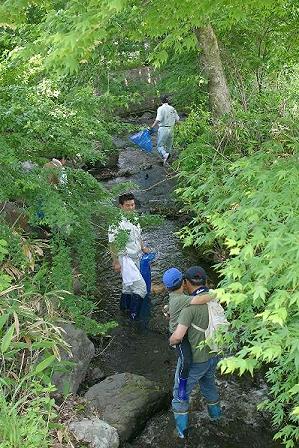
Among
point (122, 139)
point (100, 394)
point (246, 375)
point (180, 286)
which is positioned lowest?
point (122, 139)

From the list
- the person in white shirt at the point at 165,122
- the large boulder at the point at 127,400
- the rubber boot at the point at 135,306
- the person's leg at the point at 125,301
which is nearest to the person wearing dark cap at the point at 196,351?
Answer: the large boulder at the point at 127,400

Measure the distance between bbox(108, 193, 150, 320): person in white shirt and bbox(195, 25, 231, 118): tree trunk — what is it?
Result: 2579 millimetres

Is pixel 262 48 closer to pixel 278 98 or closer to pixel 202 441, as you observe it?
pixel 278 98

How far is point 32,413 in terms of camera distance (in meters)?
4.15

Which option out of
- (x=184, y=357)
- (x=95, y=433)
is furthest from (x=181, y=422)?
(x=95, y=433)

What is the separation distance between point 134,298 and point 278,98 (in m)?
4.45

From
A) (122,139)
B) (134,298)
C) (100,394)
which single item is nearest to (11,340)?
(100,394)

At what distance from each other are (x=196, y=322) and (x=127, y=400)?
1300mm

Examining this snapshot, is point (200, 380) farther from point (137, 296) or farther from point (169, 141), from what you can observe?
point (169, 141)

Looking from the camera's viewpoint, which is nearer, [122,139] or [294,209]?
[294,209]

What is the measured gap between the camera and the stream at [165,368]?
5.32 meters

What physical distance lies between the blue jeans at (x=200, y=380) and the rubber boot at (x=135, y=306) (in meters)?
2.10

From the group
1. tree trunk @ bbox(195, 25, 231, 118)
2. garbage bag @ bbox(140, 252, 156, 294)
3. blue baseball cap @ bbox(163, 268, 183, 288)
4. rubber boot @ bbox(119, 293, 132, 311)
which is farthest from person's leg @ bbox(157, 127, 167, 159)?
blue baseball cap @ bbox(163, 268, 183, 288)

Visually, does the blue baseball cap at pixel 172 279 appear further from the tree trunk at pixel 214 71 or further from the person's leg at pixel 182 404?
the tree trunk at pixel 214 71
